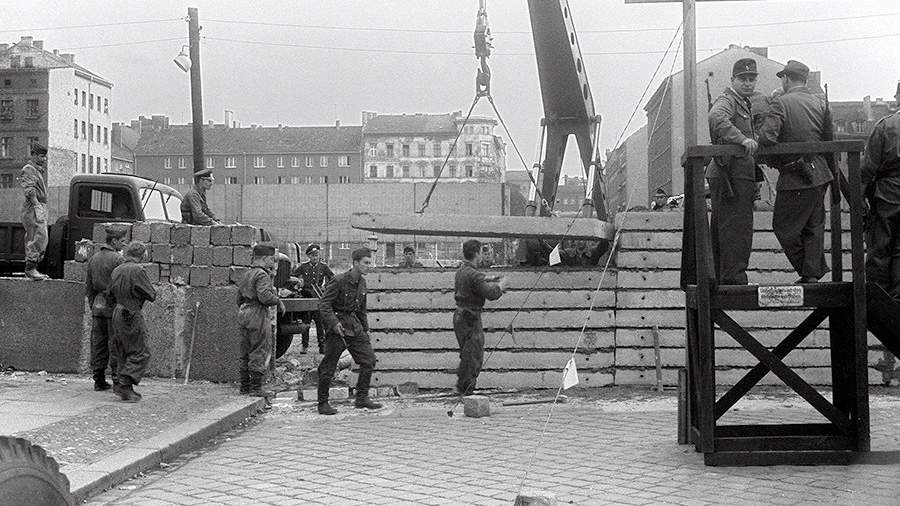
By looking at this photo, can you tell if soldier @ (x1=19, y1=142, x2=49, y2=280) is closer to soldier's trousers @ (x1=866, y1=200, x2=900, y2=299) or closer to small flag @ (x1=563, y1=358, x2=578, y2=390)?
small flag @ (x1=563, y1=358, x2=578, y2=390)

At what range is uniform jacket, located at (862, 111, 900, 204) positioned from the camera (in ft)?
25.2

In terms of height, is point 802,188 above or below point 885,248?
above

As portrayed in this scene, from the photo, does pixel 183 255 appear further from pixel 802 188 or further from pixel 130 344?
pixel 802 188

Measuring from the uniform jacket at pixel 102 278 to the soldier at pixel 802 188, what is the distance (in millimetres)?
7306

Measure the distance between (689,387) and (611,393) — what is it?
3.58m

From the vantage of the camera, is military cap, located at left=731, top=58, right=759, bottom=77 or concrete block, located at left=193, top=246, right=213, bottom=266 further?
concrete block, located at left=193, top=246, right=213, bottom=266

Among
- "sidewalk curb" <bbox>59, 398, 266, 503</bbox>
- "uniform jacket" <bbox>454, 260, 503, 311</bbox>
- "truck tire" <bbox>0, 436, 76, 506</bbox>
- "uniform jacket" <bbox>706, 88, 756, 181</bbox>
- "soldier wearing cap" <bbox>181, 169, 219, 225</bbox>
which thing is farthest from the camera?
"soldier wearing cap" <bbox>181, 169, 219, 225</bbox>

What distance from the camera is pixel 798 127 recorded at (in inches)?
300

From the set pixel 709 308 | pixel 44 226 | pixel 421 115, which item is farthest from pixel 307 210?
pixel 421 115

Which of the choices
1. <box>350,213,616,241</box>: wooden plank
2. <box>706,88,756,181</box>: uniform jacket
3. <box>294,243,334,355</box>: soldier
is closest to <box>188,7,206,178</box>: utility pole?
<box>294,243,334,355</box>: soldier

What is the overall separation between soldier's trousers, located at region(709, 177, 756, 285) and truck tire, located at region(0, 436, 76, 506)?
5605 mm

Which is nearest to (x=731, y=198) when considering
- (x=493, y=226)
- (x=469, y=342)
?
(x=469, y=342)

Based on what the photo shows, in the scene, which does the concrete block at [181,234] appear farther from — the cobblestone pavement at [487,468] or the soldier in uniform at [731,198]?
the soldier in uniform at [731,198]

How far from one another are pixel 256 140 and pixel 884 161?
112 meters
